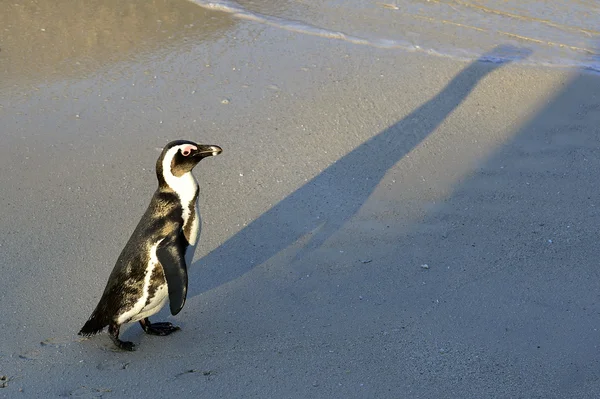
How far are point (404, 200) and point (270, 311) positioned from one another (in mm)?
1265

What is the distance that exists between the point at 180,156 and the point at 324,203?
4.28 ft

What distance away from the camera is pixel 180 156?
134 inches

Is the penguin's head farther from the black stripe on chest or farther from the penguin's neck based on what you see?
the black stripe on chest

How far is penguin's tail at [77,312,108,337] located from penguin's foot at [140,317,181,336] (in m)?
0.22

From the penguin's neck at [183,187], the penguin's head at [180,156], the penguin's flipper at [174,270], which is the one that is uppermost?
the penguin's head at [180,156]

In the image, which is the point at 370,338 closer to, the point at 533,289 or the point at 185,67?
the point at 533,289

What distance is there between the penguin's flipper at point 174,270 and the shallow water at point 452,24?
3840 mm

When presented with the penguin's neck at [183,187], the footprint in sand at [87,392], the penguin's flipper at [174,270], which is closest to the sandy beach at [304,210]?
the footprint in sand at [87,392]

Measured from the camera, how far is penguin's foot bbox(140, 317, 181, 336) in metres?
3.55

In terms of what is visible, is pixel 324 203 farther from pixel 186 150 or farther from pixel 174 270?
pixel 174 270

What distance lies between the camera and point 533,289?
3.89m

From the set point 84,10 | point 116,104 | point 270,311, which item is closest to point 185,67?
point 116,104

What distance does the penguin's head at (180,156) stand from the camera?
339cm

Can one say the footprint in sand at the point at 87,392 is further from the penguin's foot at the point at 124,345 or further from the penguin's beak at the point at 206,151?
the penguin's beak at the point at 206,151
